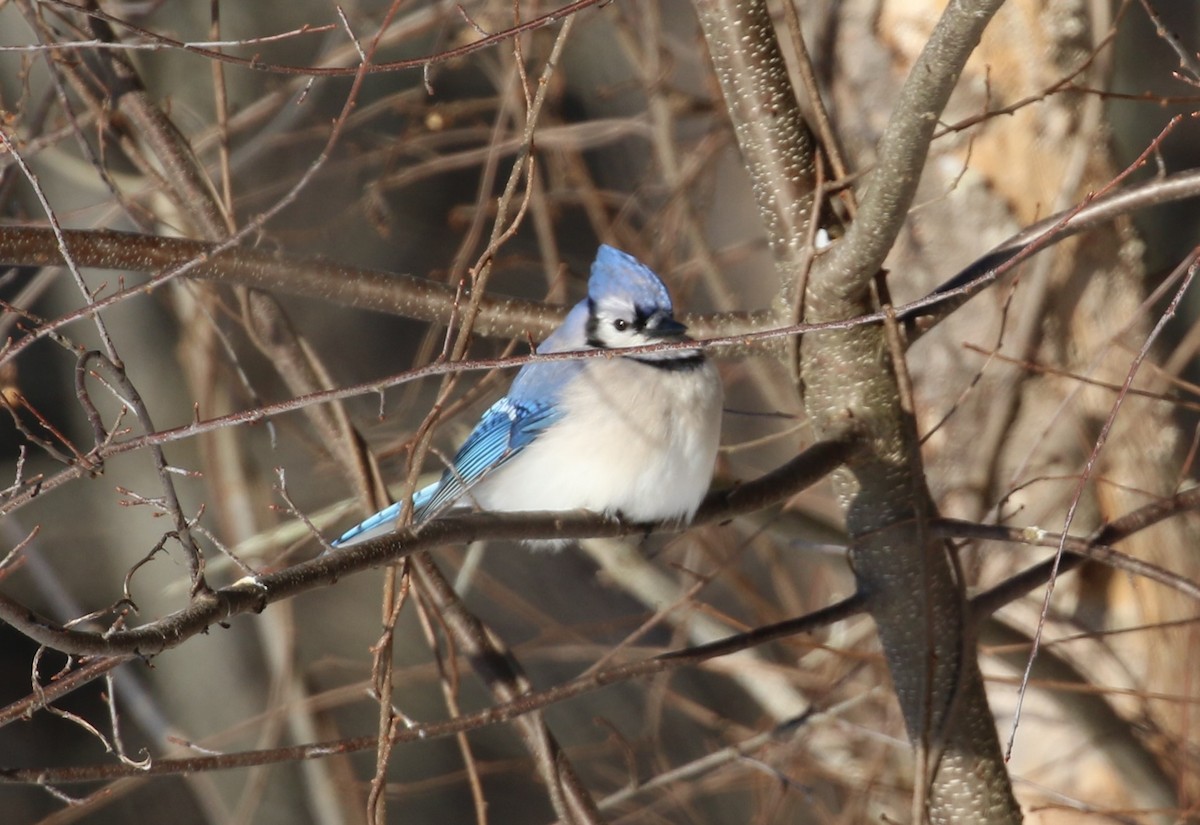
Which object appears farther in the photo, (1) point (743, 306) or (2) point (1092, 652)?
(1) point (743, 306)

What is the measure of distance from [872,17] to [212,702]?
16.0 feet

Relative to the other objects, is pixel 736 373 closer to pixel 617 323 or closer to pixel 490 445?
pixel 490 445

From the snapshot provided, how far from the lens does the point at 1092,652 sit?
4004 mm

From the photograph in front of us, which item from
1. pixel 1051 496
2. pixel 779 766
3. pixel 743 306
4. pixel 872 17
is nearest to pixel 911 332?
pixel 1051 496

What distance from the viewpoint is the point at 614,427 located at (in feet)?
10.5

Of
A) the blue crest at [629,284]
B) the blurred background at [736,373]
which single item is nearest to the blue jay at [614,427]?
the blue crest at [629,284]

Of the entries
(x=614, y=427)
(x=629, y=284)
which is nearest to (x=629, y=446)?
(x=614, y=427)

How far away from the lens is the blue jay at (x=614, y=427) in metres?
3.06

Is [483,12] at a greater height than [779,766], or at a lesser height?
greater

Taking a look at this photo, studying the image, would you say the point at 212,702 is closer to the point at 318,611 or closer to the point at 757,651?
the point at 318,611

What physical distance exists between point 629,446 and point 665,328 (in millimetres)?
316

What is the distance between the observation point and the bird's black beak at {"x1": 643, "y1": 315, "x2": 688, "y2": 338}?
305 cm

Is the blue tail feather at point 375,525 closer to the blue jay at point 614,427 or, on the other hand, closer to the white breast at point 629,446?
the blue jay at point 614,427

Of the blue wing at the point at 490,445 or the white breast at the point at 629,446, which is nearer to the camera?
the white breast at the point at 629,446
